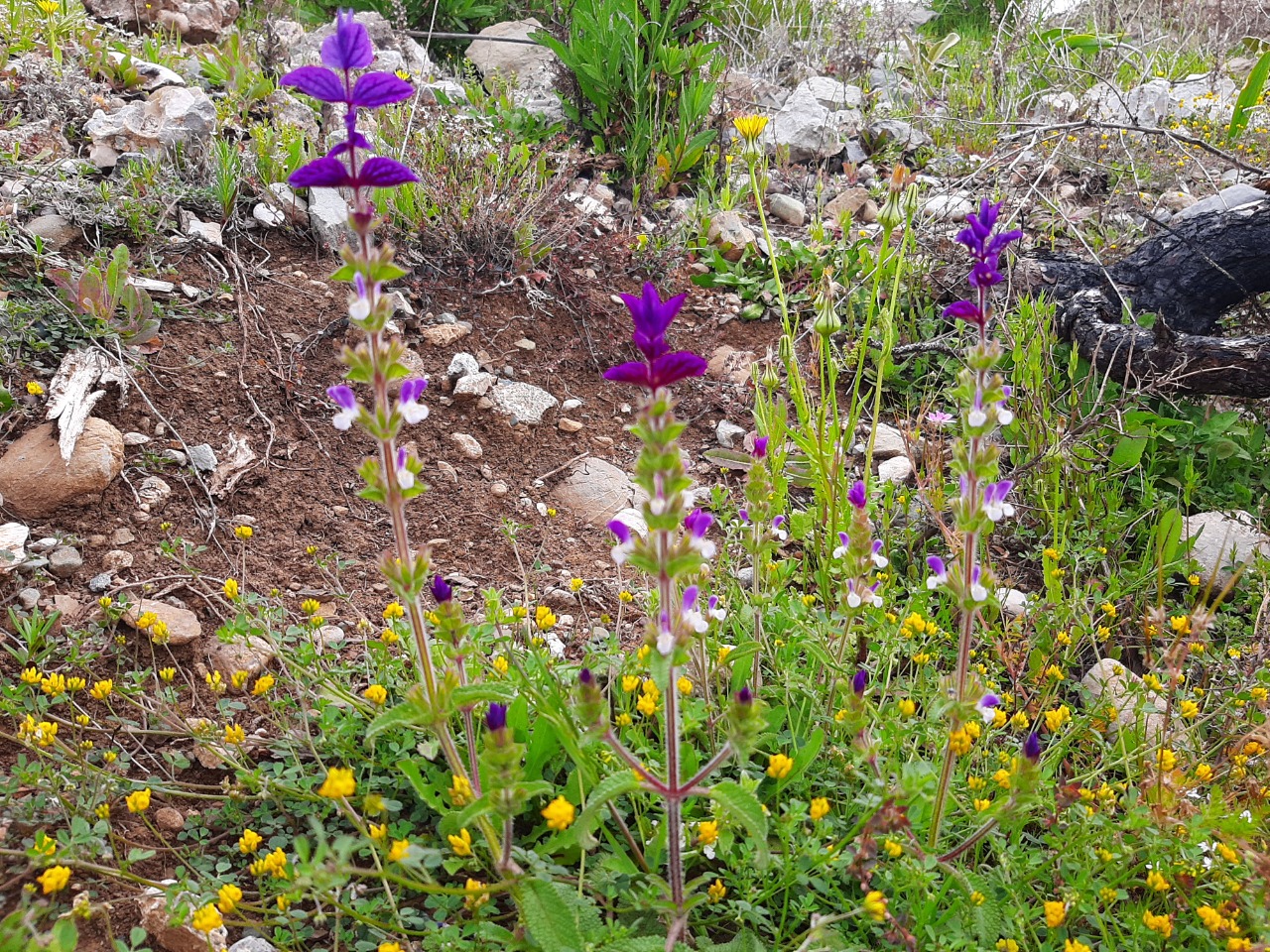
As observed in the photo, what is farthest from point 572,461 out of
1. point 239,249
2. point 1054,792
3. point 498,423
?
point 1054,792

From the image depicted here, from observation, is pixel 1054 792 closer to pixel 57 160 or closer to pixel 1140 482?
pixel 1140 482

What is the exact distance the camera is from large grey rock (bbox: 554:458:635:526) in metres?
3.06

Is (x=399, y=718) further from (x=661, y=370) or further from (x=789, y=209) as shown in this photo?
(x=789, y=209)

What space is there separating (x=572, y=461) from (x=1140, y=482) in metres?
1.97

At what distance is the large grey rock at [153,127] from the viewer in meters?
3.73

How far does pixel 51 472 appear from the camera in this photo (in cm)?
256

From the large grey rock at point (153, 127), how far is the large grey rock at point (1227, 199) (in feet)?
13.3

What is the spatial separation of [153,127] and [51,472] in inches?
76.9

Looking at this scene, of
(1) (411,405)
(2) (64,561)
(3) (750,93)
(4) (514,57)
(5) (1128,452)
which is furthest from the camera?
(4) (514,57)

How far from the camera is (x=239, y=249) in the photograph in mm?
3514

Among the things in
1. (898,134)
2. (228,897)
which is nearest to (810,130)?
(898,134)

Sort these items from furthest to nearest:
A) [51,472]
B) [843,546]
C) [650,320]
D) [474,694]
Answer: [51,472] < [843,546] < [474,694] < [650,320]

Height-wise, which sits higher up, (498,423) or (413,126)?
(413,126)

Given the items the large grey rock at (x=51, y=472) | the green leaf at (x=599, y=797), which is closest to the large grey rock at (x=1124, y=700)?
the green leaf at (x=599, y=797)
